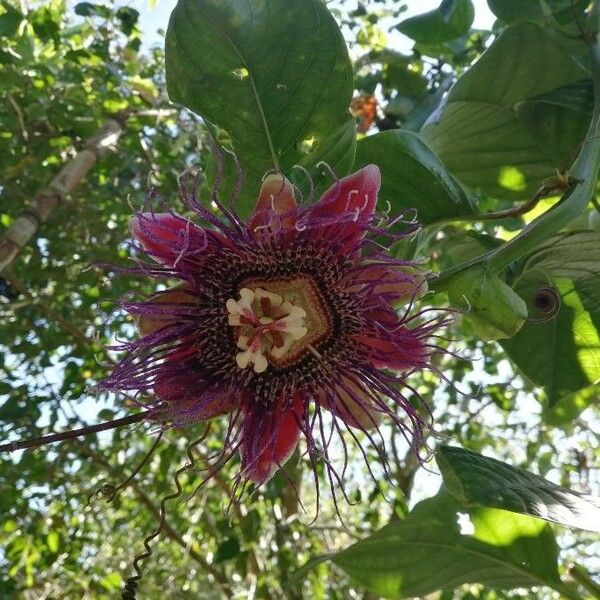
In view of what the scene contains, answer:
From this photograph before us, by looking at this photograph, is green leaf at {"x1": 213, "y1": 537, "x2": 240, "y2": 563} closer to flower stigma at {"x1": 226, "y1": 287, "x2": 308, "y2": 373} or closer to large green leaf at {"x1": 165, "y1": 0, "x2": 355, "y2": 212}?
flower stigma at {"x1": 226, "y1": 287, "x2": 308, "y2": 373}

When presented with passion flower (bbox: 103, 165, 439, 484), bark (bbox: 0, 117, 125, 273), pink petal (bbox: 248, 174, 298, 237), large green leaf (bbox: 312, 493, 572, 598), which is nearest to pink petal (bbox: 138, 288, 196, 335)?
passion flower (bbox: 103, 165, 439, 484)

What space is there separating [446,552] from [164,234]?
61 cm

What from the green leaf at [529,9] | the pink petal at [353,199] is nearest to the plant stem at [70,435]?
the pink petal at [353,199]

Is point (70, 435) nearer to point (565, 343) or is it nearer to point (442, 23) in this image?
point (565, 343)

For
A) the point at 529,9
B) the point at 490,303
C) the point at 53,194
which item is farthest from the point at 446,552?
the point at 53,194

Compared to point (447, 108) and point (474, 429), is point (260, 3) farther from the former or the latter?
point (474, 429)

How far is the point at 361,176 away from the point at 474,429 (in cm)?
225

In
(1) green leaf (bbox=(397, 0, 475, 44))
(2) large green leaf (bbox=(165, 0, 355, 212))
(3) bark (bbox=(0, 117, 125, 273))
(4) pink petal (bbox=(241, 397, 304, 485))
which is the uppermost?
(3) bark (bbox=(0, 117, 125, 273))

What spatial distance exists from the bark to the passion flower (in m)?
0.85

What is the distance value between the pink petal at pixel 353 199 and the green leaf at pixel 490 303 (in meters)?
0.12

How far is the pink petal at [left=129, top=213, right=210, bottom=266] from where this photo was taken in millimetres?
753

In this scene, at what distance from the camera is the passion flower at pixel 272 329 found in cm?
77

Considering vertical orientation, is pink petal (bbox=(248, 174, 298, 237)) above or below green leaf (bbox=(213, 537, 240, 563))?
above

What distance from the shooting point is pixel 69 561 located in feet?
7.86
